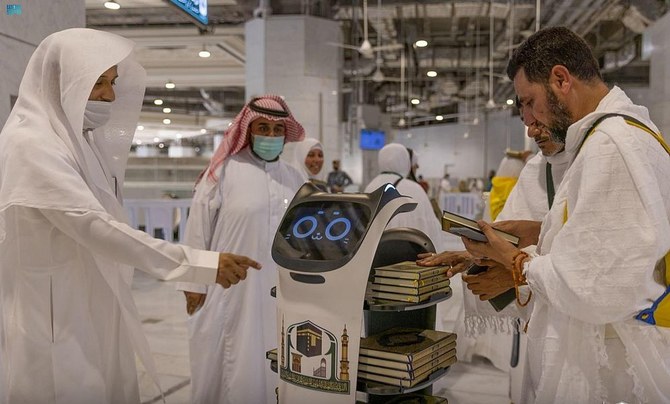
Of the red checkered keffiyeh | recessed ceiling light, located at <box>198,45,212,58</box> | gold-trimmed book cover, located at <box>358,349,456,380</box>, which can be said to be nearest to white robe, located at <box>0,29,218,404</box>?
gold-trimmed book cover, located at <box>358,349,456,380</box>

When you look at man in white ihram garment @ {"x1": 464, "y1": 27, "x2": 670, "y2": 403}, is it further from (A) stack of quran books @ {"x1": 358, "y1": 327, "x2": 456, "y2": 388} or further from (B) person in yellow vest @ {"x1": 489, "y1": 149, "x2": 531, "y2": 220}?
(B) person in yellow vest @ {"x1": 489, "y1": 149, "x2": 531, "y2": 220}

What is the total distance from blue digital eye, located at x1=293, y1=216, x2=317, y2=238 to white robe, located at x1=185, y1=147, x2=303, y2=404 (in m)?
1.29

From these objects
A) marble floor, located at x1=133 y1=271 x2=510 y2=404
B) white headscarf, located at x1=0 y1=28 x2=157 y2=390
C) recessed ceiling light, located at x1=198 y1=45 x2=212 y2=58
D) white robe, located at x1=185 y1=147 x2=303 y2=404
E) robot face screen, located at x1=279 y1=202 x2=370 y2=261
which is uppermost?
recessed ceiling light, located at x1=198 y1=45 x2=212 y2=58

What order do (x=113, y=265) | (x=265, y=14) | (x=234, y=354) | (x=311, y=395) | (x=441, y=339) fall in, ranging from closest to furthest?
(x=311, y=395) < (x=441, y=339) < (x=113, y=265) < (x=234, y=354) < (x=265, y=14)

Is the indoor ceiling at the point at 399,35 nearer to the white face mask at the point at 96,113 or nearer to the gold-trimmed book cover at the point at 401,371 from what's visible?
the white face mask at the point at 96,113

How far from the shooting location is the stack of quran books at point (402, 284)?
5.52 ft

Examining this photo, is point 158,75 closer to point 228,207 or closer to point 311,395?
point 228,207

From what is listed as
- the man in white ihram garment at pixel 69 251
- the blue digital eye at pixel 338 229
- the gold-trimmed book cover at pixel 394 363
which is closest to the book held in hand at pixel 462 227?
the blue digital eye at pixel 338 229

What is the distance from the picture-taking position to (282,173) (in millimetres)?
3244

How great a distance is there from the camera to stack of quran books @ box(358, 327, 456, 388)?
65.4 inches

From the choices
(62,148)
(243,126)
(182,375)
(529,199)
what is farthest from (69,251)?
(182,375)

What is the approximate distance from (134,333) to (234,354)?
103 cm

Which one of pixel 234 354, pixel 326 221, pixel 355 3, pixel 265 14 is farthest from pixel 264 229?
pixel 355 3

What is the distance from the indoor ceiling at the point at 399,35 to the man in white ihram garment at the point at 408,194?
10.4ft
